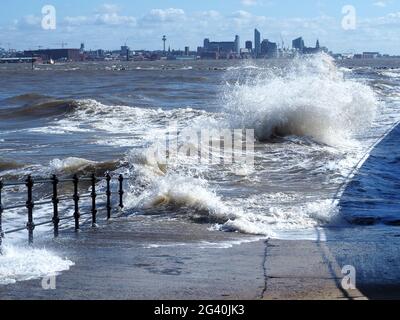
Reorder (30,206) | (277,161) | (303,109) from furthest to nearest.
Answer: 1. (303,109)
2. (277,161)
3. (30,206)

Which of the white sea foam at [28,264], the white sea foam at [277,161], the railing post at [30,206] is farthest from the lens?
the white sea foam at [277,161]

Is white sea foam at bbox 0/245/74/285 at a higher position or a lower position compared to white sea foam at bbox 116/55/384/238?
higher

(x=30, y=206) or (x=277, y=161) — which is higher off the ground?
(x=30, y=206)

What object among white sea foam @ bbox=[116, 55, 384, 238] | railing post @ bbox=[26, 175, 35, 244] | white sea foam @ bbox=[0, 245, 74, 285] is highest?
railing post @ bbox=[26, 175, 35, 244]

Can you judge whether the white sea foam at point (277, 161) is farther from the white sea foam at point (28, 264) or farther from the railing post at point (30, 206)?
the white sea foam at point (28, 264)

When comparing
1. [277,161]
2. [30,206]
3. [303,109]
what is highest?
[30,206]

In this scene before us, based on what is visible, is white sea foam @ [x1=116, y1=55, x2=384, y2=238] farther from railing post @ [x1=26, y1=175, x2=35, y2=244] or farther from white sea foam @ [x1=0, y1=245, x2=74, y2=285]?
white sea foam @ [x1=0, y1=245, x2=74, y2=285]

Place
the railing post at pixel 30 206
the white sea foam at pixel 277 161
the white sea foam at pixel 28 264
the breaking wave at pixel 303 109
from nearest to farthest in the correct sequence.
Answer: the white sea foam at pixel 28 264 < the railing post at pixel 30 206 < the white sea foam at pixel 277 161 < the breaking wave at pixel 303 109

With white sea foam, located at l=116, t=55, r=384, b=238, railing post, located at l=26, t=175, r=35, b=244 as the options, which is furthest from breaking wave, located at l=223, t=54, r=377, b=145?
railing post, located at l=26, t=175, r=35, b=244

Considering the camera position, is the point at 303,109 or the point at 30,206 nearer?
the point at 30,206

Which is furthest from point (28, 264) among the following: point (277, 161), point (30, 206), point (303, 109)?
point (303, 109)

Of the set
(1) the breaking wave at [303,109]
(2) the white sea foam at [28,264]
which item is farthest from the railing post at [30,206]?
(1) the breaking wave at [303,109]

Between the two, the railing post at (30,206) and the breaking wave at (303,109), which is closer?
the railing post at (30,206)

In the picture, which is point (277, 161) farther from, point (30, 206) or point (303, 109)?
point (30, 206)
